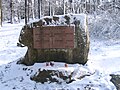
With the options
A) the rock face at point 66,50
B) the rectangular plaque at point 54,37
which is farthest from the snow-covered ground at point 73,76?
the rectangular plaque at point 54,37

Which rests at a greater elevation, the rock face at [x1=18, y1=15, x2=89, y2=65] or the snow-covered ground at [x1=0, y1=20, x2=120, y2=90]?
the rock face at [x1=18, y1=15, x2=89, y2=65]

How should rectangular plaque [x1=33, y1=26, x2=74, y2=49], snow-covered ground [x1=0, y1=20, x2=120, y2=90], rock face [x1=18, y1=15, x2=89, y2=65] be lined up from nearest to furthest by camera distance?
snow-covered ground [x1=0, y1=20, x2=120, y2=90] → rectangular plaque [x1=33, y1=26, x2=74, y2=49] → rock face [x1=18, y1=15, x2=89, y2=65]

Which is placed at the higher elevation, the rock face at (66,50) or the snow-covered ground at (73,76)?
the rock face at (66,50)

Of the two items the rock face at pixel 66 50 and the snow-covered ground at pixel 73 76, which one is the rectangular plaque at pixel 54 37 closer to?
the rock face at pixel 66 50

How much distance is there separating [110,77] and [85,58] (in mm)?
1434

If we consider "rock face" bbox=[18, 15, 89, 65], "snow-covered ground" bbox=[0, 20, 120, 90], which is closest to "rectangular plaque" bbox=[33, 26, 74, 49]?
"rock face" bbox=[18, 15, 89, 65]

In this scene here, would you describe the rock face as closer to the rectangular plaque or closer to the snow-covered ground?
the rectangular plaque

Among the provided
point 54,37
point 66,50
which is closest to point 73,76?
point 66,50

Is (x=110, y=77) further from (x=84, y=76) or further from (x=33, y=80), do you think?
(x=33, y=80)

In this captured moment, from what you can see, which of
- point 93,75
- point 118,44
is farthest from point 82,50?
point 118,44

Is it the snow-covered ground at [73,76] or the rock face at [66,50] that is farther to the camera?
the rock face at [66,50]

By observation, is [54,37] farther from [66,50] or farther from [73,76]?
[73,76]

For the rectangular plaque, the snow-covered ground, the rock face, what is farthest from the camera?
the rock face

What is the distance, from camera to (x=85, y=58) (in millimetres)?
12227
